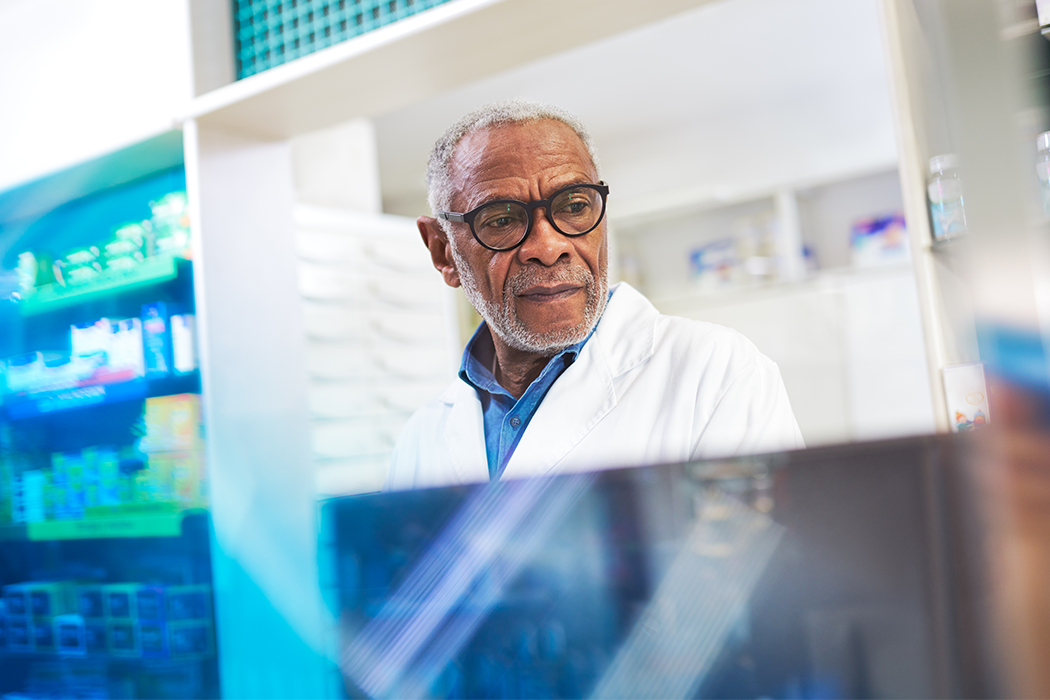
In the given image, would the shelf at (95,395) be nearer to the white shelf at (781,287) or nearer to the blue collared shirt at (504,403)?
the blue collared shirt at (504,403)

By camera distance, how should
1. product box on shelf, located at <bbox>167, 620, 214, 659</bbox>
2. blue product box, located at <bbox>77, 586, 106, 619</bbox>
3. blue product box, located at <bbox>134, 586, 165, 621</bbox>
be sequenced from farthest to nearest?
blue product box, located at <bbox>77, 586, 106, 619</bbox>, blue product box, located at <bbox>134, 586, 165, 621</bbox>, product box on shelf, located at <bbox>167, 620, 214, 659</bbox>

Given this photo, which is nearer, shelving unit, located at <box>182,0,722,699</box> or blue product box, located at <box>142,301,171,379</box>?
shelving unit, located at <box>182,0,722,699</box>

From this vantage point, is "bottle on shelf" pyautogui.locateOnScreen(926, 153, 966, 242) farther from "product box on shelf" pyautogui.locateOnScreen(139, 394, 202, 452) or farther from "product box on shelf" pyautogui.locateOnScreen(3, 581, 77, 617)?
"product box on shelf" pyautogui.locateOnScreen(3, 581, 77, 617)

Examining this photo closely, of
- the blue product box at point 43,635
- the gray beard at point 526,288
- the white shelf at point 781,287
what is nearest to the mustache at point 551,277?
the gray beard at point 526,288

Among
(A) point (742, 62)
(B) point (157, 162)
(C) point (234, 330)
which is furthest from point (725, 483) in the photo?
(A) point (742, 62)

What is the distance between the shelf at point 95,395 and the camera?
6.09 ft

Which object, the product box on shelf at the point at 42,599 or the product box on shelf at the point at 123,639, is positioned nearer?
the product box on shelf at the point at 123,639

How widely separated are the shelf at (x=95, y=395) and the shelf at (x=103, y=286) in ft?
0.77

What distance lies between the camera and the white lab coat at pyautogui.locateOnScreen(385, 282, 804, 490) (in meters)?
1.06

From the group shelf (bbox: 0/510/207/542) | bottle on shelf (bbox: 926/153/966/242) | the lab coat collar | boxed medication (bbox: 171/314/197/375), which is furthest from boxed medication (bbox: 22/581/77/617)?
bottle on shelf (bbox: 926/153/966/242)

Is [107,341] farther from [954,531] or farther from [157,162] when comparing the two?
[954,531]

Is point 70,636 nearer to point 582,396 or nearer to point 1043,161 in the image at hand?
point 582,396

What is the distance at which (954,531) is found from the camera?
1.28 feet

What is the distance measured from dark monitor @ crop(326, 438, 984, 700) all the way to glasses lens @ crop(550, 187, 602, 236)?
69cm
